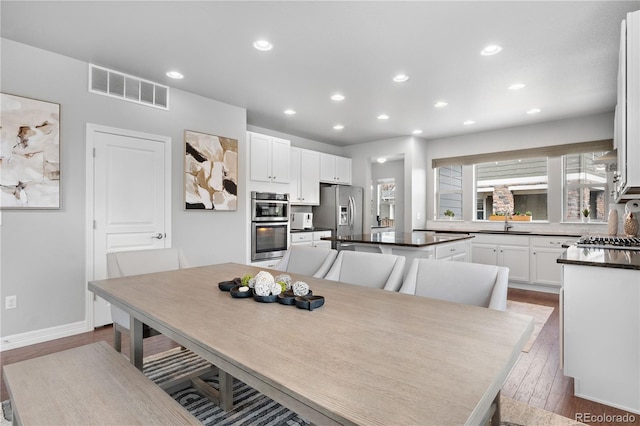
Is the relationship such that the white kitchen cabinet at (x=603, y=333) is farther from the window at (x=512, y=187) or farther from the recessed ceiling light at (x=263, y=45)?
the window at (x=512, y=187)

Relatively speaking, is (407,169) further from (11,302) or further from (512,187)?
(11,302)

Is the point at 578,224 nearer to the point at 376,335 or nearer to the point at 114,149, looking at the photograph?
the point at 376,335

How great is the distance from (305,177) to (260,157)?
3.94ft

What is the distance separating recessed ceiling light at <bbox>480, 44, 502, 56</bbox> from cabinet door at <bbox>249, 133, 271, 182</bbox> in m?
3.04

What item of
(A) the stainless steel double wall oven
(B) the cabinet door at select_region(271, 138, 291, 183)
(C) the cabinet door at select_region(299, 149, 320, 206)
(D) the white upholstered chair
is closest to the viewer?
(D) the white upholstered chair

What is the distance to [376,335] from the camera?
115cm

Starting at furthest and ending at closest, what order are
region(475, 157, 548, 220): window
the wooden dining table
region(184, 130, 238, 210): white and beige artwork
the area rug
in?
1. region(475, 157, 548, 220): window
2. region(184, 130, 238, 210): white and beige artwork
3. the area rug
4. the wooden dining table

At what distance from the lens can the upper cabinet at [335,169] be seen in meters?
6.27

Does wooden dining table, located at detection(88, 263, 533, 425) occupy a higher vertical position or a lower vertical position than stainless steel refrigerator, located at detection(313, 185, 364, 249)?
lower

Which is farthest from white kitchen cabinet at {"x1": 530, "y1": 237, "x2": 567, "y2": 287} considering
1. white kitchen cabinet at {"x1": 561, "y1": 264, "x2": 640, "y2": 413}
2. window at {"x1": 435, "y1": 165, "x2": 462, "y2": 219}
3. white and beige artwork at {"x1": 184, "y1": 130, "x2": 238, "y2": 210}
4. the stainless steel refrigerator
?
white and beige artwork at {"x1": 184, "y1": 130, "x2": 238, "y2": 210}

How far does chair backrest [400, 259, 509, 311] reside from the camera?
5.59 feet

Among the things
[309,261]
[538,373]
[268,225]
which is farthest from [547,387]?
[268,225]

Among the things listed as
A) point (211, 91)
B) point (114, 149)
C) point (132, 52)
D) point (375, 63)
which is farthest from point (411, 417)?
point (211, 91)

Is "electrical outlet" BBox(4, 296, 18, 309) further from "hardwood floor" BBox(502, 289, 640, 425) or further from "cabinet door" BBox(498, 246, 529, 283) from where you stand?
"cabinet door" BBox(498, 246, 529, 283)
